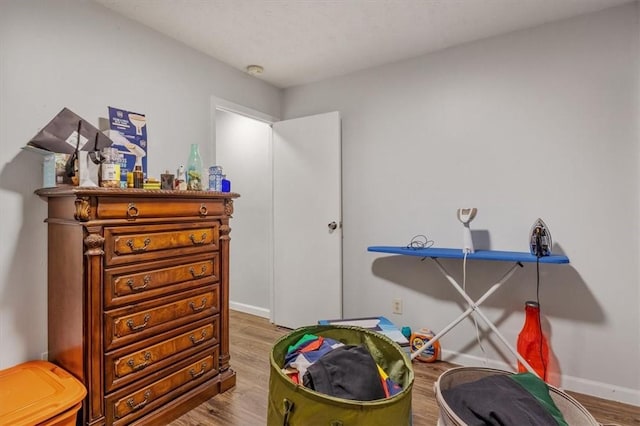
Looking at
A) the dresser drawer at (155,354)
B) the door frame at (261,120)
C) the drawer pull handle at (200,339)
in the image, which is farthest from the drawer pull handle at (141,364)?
the door frame at (261,120)

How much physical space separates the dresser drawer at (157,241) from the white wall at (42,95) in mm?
528

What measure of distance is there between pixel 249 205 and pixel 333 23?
2105mm

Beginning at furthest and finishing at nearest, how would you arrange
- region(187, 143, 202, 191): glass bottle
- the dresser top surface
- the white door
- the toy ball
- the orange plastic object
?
the white door, the toy ball, region(187, 143, 202, 191): glass bottle, the dresser top surface, the orange plastic object

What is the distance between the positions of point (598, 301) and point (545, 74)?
1.53 metres

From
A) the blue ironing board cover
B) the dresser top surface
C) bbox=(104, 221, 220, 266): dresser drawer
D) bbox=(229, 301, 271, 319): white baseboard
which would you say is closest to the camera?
the dresser top surface

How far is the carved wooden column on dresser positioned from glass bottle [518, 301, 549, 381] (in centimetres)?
198

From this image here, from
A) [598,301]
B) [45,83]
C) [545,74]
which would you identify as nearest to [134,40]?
[45,83]

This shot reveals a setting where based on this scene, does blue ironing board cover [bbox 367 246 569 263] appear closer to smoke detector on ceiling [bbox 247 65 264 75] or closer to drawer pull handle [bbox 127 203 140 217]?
drawer pull handle [bbox 127 203 140 217]

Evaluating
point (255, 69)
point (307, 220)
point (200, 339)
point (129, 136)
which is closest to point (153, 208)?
point (129, 136)

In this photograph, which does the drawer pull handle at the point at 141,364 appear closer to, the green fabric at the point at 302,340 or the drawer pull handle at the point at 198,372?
the drawer pull handle at the point at 198,372

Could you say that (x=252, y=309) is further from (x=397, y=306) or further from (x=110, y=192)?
(x=110, y=192)

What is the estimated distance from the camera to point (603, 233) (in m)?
2.03

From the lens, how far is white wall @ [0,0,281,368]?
5.21ft

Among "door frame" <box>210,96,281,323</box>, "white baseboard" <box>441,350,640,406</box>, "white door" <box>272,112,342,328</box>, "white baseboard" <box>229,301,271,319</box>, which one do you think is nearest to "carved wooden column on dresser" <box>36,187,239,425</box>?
"door frame" <box>210,96,281,323</box>
